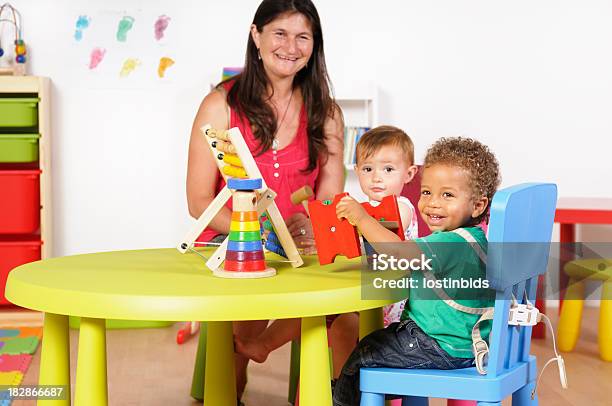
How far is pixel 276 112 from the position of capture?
8.27ft

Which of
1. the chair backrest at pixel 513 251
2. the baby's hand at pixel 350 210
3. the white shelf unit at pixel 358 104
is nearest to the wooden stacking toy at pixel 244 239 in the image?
the baby's hand at pixel 350 210

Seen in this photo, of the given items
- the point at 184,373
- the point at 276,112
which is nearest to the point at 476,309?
the point at 276,112

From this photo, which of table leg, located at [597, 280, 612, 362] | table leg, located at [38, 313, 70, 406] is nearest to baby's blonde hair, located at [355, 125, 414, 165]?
table leg, located at [38, 313, 70, 406]

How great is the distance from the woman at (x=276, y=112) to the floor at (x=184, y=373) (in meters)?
0.64

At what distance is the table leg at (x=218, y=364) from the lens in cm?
226

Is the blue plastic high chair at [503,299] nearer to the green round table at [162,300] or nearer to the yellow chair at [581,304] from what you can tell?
the green round table at [162,300]

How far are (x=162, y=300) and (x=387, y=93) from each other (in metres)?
3.35

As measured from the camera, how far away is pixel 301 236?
7.10 feet

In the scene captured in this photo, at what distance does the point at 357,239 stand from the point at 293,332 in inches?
26.4

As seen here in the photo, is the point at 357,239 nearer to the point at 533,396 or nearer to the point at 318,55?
the point at 533,396

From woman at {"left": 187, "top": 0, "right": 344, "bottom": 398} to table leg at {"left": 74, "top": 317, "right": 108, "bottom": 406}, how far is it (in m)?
0.85

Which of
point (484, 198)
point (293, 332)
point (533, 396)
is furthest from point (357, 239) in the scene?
point (293, 332)

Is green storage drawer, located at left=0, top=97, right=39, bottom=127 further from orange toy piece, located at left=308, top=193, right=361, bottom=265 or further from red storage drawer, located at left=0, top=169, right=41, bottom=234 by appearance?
orange toy piece, located at left=308, top=193, right=361, bottom=265

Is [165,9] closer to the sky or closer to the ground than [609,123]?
closer to the sky
